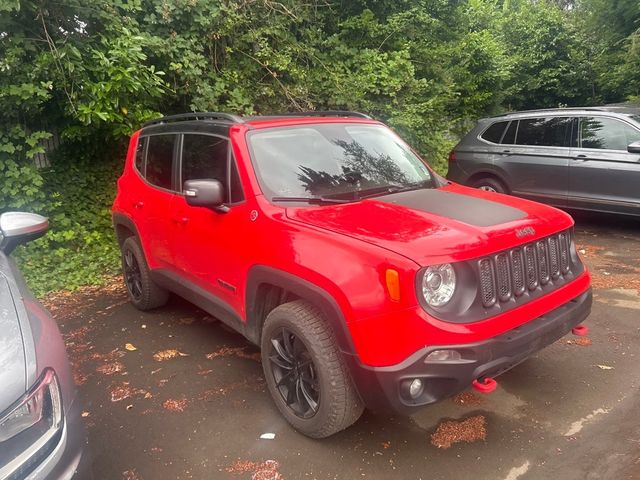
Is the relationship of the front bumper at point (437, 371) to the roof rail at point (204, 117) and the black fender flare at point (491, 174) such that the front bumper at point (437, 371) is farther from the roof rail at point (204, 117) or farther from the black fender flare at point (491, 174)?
the black fender flare at point (491, 174)

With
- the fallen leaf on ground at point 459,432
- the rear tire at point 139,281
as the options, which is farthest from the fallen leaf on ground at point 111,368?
→ the fallen leaf on ground at point 459,432

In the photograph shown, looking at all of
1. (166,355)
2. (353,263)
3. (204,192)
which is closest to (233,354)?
(166,355)

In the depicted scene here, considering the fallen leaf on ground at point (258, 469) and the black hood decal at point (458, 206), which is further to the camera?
the black hood decal at point (458, 206)

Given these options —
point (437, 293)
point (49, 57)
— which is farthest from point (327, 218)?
point (49, 57)

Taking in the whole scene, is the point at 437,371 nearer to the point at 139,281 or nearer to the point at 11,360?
the point at 11,360

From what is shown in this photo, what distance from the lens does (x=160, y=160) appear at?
4520 mm

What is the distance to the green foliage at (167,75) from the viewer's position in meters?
5.89

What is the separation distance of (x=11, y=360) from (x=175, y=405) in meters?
1.76

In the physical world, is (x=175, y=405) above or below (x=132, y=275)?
below

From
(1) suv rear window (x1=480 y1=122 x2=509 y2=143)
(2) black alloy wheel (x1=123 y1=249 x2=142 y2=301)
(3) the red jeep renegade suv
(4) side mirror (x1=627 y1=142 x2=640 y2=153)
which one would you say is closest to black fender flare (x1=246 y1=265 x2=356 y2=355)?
(3) the red jeep renegade suv

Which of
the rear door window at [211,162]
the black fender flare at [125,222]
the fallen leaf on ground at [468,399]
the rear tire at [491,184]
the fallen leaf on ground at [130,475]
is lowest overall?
the fallen leaf on ground at [468,399]

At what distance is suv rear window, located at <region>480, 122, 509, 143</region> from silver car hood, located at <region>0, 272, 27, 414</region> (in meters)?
7.39

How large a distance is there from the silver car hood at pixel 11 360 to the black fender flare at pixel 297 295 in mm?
1316

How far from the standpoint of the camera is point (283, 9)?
8.20 m
